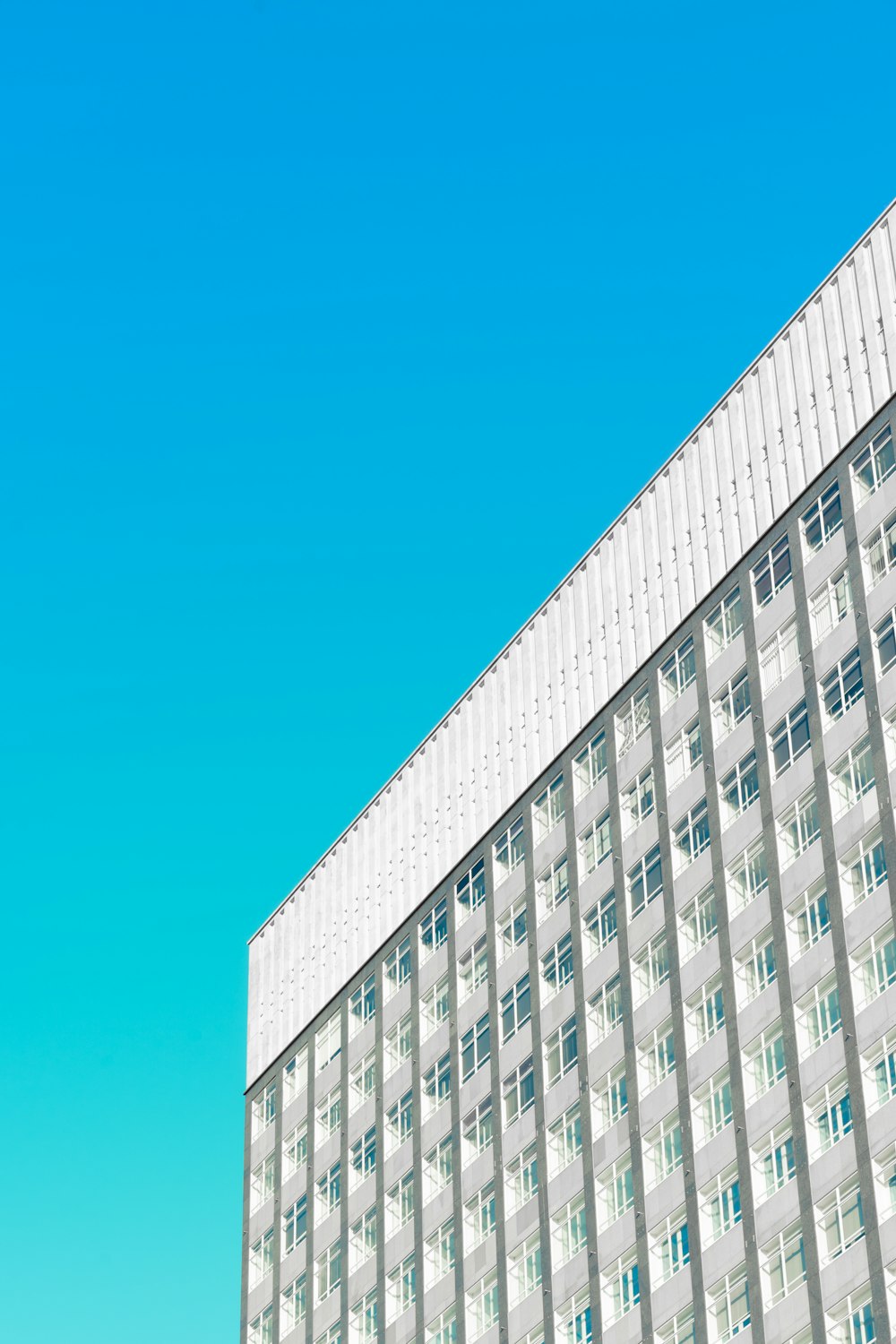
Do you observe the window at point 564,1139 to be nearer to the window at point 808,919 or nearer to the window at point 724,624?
the window at point 808,919

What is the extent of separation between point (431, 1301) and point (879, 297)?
40.2 meters

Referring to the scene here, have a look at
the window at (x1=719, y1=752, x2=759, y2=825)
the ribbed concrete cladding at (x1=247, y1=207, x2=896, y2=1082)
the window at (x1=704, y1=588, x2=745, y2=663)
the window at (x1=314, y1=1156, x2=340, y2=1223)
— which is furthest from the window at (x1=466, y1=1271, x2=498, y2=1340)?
the window at (x1=704, y1=588, x2=745, y2=663)

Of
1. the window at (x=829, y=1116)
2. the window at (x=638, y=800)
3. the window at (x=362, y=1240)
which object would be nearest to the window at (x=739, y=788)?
the window at (x=638, y=800)

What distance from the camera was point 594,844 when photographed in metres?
87.1

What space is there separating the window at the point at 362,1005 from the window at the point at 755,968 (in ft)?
87.6

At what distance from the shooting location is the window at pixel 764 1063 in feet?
241

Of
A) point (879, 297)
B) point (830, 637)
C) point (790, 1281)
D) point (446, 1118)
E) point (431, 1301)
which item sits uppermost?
point (879, 297)

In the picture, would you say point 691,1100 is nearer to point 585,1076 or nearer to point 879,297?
point 585,1076

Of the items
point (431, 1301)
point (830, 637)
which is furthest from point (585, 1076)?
point (830, 637)

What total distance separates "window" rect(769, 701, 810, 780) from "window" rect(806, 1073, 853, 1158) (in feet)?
37.2

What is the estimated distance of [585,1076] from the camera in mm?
82750

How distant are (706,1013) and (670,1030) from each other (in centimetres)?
202

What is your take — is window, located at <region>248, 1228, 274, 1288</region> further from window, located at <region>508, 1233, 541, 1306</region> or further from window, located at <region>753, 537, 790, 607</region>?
window, located at <region>753, 537, 790, 607</region>

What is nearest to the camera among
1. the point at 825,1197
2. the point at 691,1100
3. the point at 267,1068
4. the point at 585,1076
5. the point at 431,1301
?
Answer: the point at 825,1197
